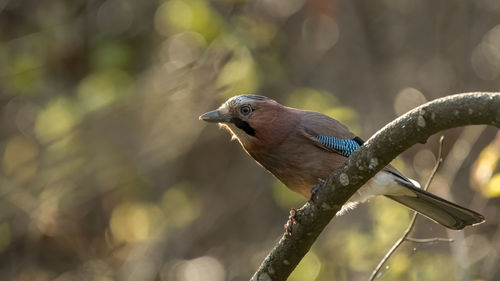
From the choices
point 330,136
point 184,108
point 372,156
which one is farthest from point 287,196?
point 372,156

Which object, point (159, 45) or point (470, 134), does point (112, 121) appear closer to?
point (159, 45)

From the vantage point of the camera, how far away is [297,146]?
15.3ft

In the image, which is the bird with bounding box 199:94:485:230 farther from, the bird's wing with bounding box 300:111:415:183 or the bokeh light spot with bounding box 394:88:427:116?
the bokeh light spot with bounding box 394:88:427:116

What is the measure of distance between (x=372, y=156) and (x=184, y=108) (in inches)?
193

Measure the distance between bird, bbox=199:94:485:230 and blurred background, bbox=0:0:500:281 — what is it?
2049mm

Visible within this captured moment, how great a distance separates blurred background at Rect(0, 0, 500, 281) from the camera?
7.56 meters

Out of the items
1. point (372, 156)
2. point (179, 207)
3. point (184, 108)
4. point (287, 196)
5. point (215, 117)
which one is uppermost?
point (184, 108)

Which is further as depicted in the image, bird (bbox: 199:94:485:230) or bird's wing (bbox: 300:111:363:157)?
bird's wing (bbox: 300:111:363:157)

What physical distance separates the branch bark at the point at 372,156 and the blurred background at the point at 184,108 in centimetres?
326

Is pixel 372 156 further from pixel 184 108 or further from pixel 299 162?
pixel 184 108

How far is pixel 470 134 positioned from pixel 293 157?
3.26 m

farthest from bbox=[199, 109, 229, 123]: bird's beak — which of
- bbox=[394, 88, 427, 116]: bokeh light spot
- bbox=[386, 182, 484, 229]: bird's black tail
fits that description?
bbox=[394, 88, 427, 116]: bokeh light spot

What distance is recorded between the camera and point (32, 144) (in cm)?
820

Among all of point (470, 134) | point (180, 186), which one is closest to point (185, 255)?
point (180, 186)
